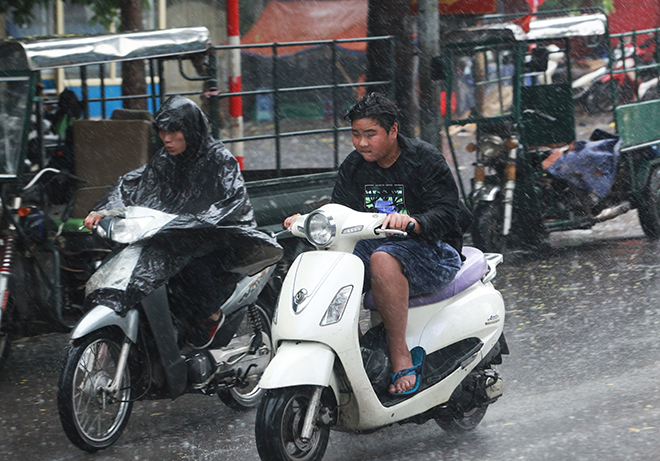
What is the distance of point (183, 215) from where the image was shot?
15.1 ft

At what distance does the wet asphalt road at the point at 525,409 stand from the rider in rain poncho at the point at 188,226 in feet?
2.34

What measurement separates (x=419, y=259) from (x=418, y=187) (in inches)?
14.8

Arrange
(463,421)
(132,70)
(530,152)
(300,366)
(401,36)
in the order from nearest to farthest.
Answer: (300,366) → (463,421) → (530,152) → (132,70) → (401,36)

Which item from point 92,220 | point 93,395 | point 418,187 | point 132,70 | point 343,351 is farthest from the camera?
point 132,70

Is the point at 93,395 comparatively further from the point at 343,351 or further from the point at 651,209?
the point at 651,209

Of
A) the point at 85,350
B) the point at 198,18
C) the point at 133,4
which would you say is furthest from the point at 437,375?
the point at 198,18

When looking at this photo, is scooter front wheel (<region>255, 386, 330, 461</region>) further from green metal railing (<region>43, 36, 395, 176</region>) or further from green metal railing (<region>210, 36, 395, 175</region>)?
green metal railing (<region>210, 36, 395, 175</region>)

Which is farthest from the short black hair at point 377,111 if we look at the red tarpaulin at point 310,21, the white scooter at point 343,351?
the red tarpaulin at point 310,21

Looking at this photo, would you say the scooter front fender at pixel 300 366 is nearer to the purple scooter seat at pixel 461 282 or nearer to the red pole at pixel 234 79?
the purple scooter seat at pixel 461 282

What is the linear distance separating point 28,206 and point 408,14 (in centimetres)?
582

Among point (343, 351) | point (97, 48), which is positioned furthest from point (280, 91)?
point (343, 351)

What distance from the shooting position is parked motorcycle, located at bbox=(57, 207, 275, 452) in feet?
14.1

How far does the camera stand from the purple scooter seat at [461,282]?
4.20 metres

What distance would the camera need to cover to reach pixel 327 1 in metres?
21.0
